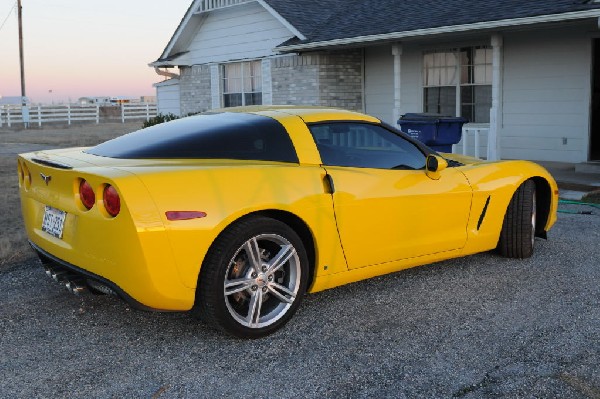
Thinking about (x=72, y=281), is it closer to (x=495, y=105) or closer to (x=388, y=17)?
(x=495, y=105)

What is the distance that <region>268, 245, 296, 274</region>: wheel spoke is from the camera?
13.3 ft

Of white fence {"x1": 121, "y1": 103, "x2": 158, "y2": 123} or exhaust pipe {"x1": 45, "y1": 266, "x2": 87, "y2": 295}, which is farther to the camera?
white fence {"x1": 121, "y1": 103, "x2": 158, "y2": 123}

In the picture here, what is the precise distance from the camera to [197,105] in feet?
68.2

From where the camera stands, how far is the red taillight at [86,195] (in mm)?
3816

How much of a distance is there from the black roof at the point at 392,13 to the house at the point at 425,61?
4cm

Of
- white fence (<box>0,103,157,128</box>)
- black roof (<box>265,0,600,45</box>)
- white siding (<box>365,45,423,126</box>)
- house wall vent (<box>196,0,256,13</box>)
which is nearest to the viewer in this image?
black roof (<box>265,0,600,45</box>)

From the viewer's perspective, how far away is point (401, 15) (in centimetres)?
1425

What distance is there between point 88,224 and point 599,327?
3.12 meters

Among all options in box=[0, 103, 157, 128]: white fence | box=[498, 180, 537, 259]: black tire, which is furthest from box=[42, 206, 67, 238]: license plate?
box=[0, 103, 157, 128]: white fence

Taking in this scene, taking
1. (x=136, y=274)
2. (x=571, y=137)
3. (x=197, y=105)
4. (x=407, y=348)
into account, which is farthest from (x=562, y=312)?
(x=197, y=105)

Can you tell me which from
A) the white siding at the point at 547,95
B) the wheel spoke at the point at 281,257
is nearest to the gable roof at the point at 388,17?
the white siding at the point at 547,95

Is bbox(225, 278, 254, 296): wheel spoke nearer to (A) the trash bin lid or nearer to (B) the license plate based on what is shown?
(B) the license plate

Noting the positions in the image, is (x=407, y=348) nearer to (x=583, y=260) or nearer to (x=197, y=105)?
(x=583, y=260)

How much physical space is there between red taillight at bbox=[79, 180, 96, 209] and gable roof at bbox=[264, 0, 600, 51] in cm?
846
